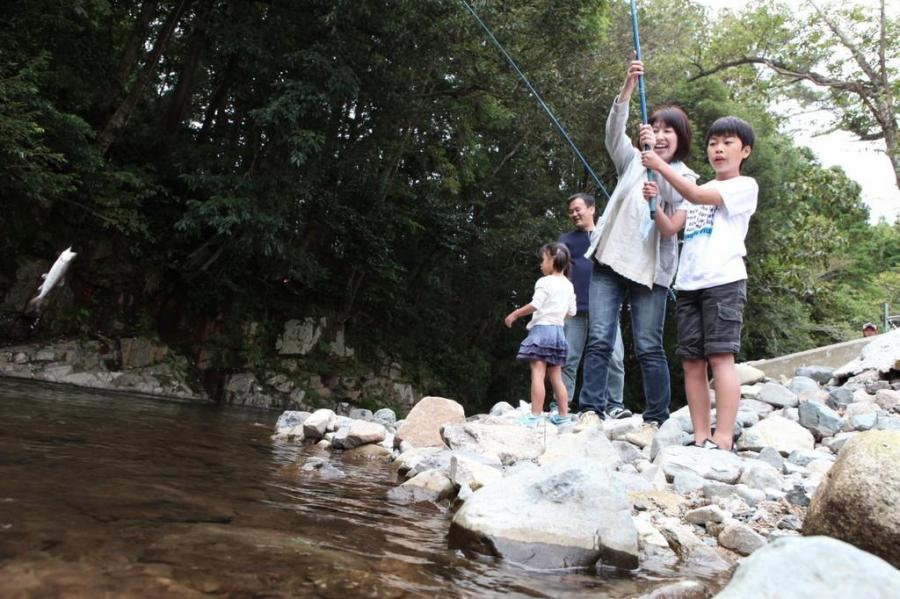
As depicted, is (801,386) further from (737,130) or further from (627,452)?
(737,130)

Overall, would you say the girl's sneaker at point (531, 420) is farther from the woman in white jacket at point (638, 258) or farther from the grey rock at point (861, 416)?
the grey rock at point (861, 416)

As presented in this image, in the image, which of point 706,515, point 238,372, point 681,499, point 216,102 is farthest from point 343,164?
point 706,515

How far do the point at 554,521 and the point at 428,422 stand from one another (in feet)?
8.24

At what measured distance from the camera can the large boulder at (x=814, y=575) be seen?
3.76 feet

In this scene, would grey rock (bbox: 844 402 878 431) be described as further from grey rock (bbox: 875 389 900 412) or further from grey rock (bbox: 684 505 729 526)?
grey rock (bbox: 684 505 729 526)

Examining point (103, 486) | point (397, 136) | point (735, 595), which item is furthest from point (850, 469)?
point (397, 136)

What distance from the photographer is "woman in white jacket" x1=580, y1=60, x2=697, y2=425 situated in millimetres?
3760

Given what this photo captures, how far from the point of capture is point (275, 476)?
286 centimetres

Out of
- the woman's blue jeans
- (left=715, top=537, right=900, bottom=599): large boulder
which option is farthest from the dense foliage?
(left=715, top=537, right=900, bottom=599): large boulder

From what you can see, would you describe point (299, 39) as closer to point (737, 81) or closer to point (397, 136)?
point (397, 136)

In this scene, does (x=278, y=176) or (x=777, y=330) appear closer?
(x=278, y=176)

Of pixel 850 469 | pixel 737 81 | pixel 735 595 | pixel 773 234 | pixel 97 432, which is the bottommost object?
pixel 97 432

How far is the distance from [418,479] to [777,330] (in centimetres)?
1766

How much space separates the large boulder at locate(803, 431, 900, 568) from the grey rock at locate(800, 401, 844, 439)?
2.20m
